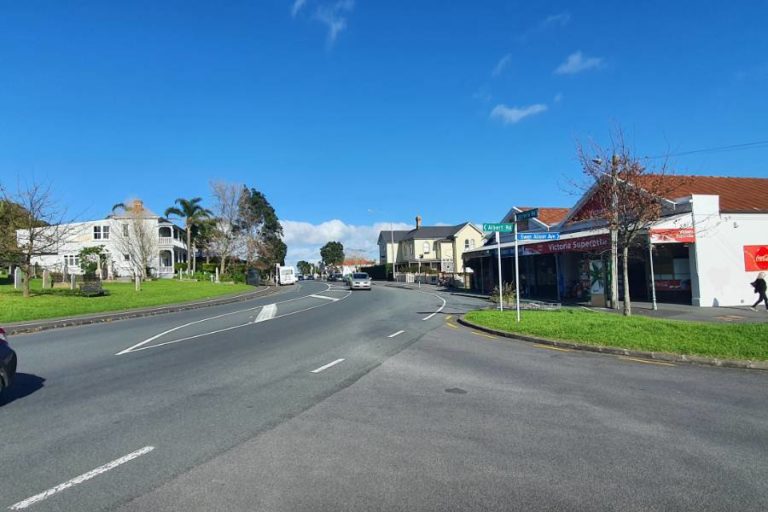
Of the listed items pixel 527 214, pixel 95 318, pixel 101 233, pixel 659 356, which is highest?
pixel 101 233

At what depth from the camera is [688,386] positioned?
26.8 ft

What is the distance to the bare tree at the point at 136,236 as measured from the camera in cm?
5306

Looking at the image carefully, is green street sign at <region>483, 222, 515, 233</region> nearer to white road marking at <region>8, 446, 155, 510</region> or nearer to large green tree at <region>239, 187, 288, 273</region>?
white road marking at <region>8, 446, 155, 510</region>

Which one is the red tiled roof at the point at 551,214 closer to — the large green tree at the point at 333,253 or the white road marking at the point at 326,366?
the white road marking at the point at 326,366

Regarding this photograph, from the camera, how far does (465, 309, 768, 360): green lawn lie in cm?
1059

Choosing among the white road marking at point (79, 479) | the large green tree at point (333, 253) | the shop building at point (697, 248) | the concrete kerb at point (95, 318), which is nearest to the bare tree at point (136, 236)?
Answer: the concrete kerb at point (95, 318)

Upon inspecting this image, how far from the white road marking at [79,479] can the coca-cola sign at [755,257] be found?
24529 millimetres

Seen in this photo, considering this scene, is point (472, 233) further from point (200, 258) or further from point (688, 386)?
point (688, 386)

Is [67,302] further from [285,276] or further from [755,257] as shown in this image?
[285,276]

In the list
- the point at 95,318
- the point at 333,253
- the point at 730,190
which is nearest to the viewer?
the point at 95,318

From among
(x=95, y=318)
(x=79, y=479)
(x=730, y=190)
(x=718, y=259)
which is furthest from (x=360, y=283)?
(x=79, y=479)

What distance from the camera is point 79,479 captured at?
457 cm

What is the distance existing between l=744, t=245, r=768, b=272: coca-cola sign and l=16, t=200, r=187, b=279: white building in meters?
48.9

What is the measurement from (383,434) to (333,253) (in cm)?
14434
